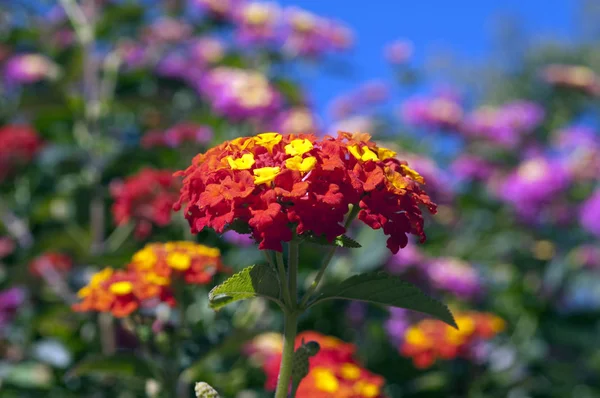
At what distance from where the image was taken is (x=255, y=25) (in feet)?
13.9

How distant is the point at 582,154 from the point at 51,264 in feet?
9.18

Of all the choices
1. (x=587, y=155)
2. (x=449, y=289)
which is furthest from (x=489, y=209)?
(x=449, y=289)

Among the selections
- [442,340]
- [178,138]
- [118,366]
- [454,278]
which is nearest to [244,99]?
[178,138]

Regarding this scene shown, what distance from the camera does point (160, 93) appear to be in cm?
377

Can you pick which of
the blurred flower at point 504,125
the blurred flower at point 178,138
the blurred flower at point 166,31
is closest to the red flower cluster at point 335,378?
the blurred flower at point 178,138

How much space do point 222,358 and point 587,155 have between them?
264cm

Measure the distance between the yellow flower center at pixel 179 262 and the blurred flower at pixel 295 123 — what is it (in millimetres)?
1998

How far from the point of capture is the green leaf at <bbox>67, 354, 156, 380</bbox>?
1629 millimetres

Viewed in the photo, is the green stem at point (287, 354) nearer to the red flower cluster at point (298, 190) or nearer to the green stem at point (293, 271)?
the green stem at point (293, 271)

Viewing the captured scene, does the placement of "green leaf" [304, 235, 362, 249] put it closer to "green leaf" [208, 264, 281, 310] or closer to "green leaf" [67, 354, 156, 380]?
"green leaf" [208, 264, 281, 310]

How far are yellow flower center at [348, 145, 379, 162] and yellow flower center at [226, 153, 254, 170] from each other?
144mm

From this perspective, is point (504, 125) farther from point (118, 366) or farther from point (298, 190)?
point (298, 190)

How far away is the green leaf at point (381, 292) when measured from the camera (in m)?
1.14

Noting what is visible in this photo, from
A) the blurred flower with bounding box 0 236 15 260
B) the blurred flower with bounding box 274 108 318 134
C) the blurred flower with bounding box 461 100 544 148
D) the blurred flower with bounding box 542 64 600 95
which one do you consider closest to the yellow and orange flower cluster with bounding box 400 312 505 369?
the blurred flower with bounding box 274 108 318 134
